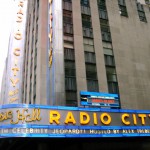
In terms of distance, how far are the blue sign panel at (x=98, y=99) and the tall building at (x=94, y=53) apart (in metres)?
0.76

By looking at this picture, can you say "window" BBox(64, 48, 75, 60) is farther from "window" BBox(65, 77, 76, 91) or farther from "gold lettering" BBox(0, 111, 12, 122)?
"gold lettering" BBox(0, 111, 12, 122)

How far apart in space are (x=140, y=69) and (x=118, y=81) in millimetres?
4688

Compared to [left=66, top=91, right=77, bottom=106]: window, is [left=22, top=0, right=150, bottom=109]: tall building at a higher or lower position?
higher

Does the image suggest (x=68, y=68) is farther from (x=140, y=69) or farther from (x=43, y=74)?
(x=140, y=69)

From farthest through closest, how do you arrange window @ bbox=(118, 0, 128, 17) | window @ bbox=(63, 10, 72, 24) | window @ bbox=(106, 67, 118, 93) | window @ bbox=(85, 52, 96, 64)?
window @ bbox=(118, 0, 128, 17)
window @ bbox=(63, 10, 72, 24)
window @ bbox=(85, 52, 96, 64)
window @ bbox=(106, 67, 118, 93)

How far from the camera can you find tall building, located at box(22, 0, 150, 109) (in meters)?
28.7

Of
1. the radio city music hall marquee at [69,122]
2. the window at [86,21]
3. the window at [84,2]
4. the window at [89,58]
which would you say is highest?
the window at [84,2]

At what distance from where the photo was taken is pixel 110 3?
3734cm

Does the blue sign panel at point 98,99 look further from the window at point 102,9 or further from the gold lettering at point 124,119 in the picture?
the window at point 102,9

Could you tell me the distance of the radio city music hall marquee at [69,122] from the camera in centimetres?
1914

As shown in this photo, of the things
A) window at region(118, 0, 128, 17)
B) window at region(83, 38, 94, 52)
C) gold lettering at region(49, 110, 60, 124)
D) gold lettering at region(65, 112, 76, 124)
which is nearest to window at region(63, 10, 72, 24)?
window at region(83, 38, 94, 52)

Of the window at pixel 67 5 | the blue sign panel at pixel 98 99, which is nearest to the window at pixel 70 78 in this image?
the blue sign panel at pixel 98 99

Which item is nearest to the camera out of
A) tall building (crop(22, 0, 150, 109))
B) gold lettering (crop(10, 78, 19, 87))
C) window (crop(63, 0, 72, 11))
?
tall building (crop(22, 0, 150, 109))

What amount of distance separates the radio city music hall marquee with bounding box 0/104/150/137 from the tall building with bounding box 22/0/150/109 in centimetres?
534
